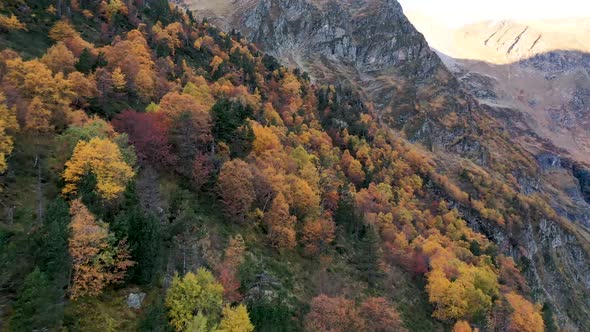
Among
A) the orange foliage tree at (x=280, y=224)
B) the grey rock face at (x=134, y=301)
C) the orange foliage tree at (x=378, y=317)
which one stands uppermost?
the grey rock face at (x=134, y=301)

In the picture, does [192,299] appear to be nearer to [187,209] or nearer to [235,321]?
[235,321]

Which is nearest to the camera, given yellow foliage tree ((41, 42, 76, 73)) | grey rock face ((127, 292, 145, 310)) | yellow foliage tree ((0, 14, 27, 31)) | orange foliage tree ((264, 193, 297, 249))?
grey rock face ((127, 292, 145, 310))

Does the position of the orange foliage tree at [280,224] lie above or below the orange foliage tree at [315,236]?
above

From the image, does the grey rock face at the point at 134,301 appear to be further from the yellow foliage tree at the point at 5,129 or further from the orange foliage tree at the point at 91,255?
the yellow foliage tree at the point at 5,129

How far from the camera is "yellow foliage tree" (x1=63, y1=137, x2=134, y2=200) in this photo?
53969 millimetres

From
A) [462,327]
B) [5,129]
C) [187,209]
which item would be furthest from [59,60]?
[462,327]

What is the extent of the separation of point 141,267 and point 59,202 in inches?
442

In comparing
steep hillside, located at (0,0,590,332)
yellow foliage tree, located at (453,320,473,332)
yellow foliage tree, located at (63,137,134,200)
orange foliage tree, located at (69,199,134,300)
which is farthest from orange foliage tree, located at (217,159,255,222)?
yellow foliage tree, located at (453,320,473,332)

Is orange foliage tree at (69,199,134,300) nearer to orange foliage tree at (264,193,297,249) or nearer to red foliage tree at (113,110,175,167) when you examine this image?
red foliage tree at (113,110,175,167)

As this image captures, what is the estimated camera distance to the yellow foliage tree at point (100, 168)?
53969 mm

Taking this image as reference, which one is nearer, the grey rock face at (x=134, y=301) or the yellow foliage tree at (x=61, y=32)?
the grey rock face at (x=134, y=301)

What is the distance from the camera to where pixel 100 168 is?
55188 millimetres

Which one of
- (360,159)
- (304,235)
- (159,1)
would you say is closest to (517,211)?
(360,159)

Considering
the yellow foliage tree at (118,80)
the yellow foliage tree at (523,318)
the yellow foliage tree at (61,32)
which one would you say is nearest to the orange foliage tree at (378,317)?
the yellow foliage tree at (523,318)
